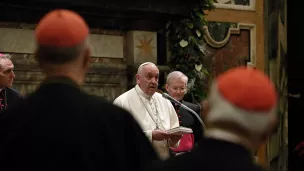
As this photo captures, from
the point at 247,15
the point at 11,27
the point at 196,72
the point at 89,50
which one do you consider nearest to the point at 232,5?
the point at 247,15

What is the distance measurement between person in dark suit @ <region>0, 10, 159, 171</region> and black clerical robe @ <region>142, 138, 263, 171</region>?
422mm

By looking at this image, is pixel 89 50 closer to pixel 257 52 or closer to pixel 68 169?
pixel 68 169

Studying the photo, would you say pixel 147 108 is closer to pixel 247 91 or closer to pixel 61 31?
pixel 61 31

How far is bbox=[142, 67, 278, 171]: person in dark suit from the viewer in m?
2.06

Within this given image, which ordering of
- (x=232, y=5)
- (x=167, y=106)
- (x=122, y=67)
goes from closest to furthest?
(x=167, y=106)
(x=122, y=67)
(x=232, y=5)

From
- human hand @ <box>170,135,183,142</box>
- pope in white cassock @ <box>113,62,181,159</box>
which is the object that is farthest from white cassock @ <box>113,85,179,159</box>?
human hand @ <box>170,135,183,142</box>

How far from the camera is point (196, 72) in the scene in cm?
905

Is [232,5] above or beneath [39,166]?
above

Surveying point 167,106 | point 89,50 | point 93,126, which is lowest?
point 167,106

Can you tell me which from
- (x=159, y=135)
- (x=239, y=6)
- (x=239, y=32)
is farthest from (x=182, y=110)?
(x=239, y=6)

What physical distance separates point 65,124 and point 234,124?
0.67 meters

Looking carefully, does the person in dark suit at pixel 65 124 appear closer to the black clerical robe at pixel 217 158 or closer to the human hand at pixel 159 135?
the black clerical robe at pixel 217 158

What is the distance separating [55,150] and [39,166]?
0.09m
